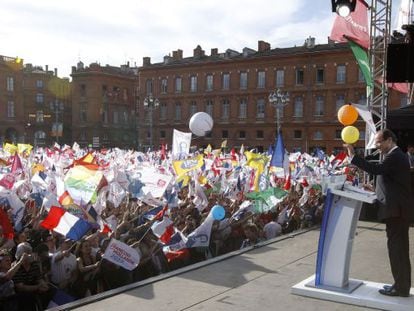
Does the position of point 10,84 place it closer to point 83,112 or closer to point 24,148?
point 83,112

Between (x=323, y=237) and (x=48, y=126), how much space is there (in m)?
75.7

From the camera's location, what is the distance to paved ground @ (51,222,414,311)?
223 inches

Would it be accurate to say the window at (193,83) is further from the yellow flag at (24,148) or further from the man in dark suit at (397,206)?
the man in dark suit at (397,206)

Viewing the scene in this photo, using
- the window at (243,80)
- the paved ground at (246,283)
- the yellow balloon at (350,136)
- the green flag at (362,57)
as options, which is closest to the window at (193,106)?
the window at (243,80)

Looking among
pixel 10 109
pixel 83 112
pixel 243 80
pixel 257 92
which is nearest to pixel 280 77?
pixel 257 92

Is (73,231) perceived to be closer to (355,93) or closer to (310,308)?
(310,308)

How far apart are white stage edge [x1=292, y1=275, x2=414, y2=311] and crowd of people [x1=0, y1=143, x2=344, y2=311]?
2.54m

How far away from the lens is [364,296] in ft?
18.9

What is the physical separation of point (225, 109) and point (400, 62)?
183 ft

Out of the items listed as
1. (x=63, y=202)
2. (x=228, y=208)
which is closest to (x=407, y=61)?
(x=228, y=208)

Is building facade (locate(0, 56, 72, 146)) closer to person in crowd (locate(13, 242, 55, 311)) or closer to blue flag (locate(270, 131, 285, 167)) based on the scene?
blue flag (locate(270, 131, 285, 167))

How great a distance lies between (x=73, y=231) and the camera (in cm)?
715

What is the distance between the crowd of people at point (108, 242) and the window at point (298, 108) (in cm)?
4648

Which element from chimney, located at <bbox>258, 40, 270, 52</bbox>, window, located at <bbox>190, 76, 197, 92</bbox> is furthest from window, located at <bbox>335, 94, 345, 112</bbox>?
window, located at <bbox>190, 76, 197, 92</bbox>
